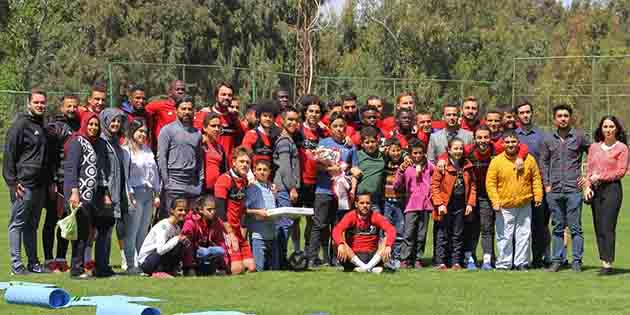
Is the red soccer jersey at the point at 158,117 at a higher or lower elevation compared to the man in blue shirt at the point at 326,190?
higher

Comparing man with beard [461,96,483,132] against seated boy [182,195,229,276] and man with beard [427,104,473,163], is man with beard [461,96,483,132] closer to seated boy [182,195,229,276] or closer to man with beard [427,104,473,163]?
man with beard [427,104,473,163]

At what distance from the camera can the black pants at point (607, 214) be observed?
12734mm

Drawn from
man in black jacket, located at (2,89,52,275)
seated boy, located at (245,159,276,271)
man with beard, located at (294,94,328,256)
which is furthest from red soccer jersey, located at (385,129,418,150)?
man in black jacket, located at (2,89,52,275)

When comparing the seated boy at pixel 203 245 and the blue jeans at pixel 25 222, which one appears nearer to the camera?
the blue jeans at pixel 25 222

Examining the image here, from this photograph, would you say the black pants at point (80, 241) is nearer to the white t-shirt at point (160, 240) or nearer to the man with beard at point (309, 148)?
the white t-shirt at point (160, 240)

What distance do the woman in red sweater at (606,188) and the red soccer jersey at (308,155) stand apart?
126 inches

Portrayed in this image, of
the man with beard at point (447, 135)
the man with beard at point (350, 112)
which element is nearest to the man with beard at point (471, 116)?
the man with beard at point (447, 135)

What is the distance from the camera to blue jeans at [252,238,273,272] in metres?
13.0

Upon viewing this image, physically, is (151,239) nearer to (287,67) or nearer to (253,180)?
(253,180)

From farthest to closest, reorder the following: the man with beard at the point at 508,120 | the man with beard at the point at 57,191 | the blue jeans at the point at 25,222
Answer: the man with beard at the point at 508,120, the man with beard at the point at 57,191, the blue jeans at the point at 25,222

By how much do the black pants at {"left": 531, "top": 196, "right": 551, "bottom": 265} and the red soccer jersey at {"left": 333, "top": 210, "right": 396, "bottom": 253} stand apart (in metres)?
1.94

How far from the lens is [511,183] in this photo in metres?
13.3

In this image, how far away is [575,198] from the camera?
43.2 ft

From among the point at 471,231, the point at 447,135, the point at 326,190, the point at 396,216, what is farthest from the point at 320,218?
the point at 447,135
